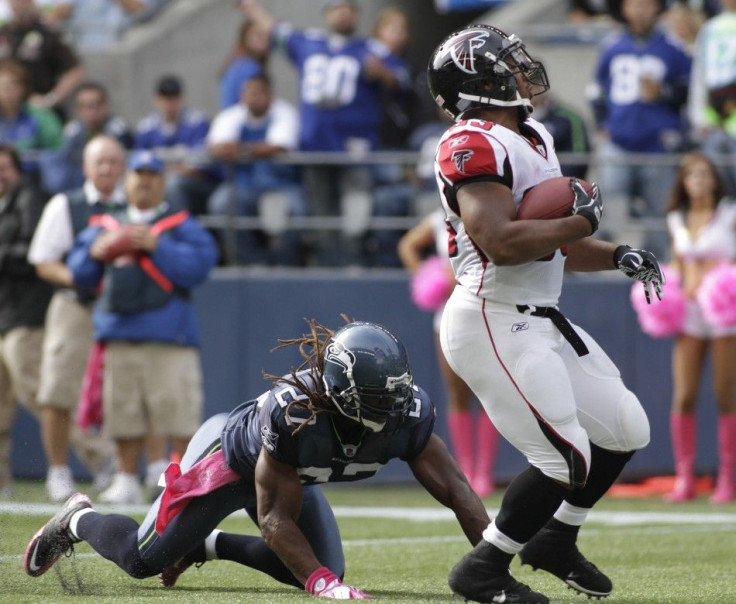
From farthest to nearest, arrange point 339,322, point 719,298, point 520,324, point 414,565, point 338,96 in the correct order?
point 338,96, point 339,322, point 719,298, point 414,565, point 520,324

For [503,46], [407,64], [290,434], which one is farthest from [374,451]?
[407,64]

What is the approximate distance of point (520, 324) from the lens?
14.8ft

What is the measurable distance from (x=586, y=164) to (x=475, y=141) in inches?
207

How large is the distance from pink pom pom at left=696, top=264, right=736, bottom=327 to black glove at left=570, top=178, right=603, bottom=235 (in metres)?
4.51

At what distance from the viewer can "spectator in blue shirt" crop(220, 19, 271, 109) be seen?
11023 mm

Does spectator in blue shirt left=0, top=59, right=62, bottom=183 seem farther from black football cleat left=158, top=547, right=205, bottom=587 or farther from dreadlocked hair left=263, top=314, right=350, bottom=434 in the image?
dreadlocked hair left=263, top=314, right=350, bottom=434

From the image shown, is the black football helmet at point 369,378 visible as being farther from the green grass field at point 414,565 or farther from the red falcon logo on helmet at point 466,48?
the red falcon logo on helmet at point 466,48

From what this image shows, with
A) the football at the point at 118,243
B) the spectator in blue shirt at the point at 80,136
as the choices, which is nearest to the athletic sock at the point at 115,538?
the football at the point at 118,243

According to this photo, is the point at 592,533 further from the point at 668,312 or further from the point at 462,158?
the point at 462,158

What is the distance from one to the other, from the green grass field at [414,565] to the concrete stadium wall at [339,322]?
71.2 inches

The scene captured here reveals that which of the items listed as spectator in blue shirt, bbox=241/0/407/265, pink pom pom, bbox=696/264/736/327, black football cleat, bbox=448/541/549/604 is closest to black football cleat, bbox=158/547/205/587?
black football cleat, bbox=448/541/549/604

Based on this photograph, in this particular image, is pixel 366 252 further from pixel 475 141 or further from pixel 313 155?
pixel 475 141

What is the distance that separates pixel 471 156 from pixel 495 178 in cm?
10

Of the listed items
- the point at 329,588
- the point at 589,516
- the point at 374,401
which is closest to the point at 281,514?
the point at 329,588
